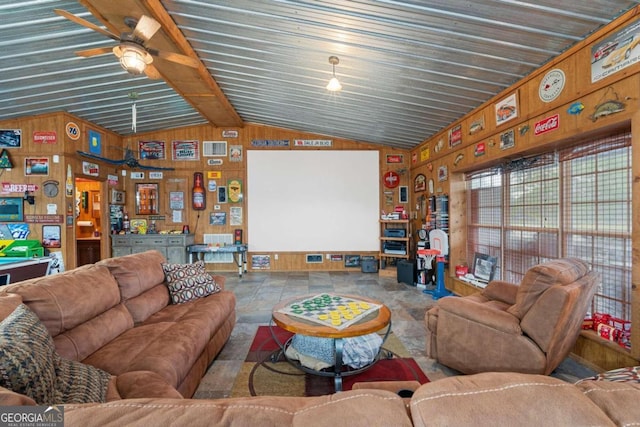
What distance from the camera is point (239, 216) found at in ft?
20.6

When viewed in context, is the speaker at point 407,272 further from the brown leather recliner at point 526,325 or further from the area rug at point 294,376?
the brown leather recliner at point 526,325

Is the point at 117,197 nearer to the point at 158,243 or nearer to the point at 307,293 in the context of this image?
the point at 158,243

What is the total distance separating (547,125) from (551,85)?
36 cm

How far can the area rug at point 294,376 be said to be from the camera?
2.09 m

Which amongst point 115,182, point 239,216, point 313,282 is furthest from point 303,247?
point 115,182

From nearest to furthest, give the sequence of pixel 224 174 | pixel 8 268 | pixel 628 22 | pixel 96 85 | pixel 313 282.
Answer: pixel 628 22 → pixel 8 268 → pixel 96 85 → pixel 313 282 → pixel 224 174

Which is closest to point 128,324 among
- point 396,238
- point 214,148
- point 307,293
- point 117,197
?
point 307,293

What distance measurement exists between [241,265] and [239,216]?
112cm

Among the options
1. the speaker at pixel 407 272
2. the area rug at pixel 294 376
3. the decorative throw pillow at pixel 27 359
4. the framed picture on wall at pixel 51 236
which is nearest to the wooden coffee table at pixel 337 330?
the area rug at pixel 294 376

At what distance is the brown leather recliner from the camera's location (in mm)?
1838

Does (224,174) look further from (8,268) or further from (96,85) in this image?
(8,268)

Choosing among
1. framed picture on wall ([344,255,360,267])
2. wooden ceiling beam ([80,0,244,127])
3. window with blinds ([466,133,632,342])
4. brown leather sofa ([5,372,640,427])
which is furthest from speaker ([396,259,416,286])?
brown leather sofa ([5,372,640,427])

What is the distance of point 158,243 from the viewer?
18.7 ft

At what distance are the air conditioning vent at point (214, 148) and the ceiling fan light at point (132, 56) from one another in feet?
12.2
